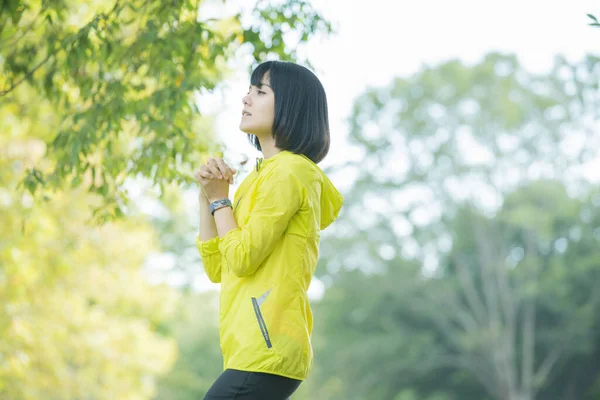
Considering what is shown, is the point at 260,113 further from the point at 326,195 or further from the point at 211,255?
the point at 211,255

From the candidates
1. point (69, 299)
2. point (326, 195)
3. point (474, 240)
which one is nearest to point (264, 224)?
point (326, 195)

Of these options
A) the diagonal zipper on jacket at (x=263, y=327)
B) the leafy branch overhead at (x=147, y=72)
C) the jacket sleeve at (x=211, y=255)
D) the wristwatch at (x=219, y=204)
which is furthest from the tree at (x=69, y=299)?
the diagonal zipper on jacket at (x=263, y=327)

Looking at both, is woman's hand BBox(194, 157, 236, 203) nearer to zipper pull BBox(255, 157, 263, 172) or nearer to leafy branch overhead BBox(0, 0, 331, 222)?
zipper pull BBox(255, 157, 263, 172)

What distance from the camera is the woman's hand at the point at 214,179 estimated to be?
237 centimetres

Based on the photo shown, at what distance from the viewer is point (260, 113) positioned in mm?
2447

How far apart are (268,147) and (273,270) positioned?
463mm

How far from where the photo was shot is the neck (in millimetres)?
2463

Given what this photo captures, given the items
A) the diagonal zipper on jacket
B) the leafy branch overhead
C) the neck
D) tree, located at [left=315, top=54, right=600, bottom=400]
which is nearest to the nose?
the neck

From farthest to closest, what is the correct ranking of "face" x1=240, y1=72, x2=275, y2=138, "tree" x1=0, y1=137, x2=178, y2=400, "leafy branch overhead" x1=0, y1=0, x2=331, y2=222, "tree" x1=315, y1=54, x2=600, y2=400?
"tree" x1=315, y1=54, x2=600, y2=400 < "tree" x1=0, y1=137, x2=178, y2=400 < "leafy branch overhead" x1=0, y1=0, x2=331, y2=222 < "face" x1=240, y1=72, x2=275, y2=138

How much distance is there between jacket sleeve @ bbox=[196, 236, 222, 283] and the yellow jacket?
0.09 metres

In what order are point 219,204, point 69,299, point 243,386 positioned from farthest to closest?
1. point 69,299
2. point 219,204
3. point 243,386

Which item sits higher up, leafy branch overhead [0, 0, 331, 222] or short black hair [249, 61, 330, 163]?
leafy branch overhead [0, 0, 331, 222]

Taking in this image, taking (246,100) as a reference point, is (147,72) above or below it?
above

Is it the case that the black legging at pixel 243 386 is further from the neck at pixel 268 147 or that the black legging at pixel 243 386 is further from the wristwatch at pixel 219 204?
the neck at pixel 268 147
